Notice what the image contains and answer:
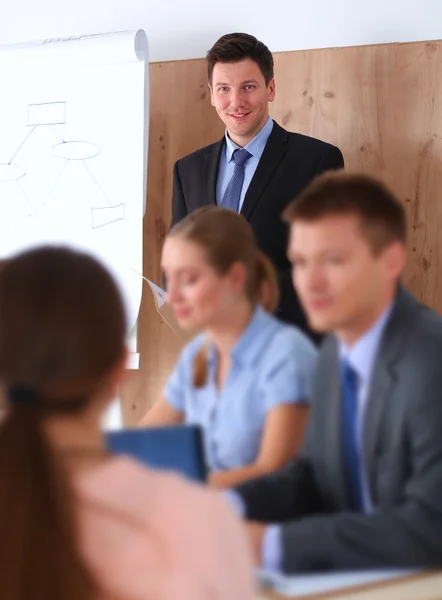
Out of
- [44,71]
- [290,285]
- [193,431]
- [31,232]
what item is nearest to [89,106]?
[44,71]

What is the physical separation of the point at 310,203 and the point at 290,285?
180 mm

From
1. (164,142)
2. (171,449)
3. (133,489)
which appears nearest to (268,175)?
(164,142)

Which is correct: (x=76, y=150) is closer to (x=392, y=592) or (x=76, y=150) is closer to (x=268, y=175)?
(x=268, y=175)

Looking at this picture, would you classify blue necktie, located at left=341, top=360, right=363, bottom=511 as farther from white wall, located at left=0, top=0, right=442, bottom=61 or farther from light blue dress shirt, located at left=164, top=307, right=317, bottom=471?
white wall, located at left=0, top=0, right=442, bottom=61

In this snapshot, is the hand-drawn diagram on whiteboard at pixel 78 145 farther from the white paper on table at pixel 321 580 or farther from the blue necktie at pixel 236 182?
the white paper on table at pixel 321 580

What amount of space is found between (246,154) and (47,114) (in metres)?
1.15

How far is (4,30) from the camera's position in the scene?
12.1 feet

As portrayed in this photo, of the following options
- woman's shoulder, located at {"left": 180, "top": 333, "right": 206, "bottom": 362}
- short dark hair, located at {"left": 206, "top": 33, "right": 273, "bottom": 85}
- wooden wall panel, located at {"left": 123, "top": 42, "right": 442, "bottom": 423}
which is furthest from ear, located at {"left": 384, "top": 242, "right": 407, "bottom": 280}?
wooden wall panel, located at {"left": 123, "top": 42, "right": 442, "bottom": 423}

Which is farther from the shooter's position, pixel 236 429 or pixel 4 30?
pixel 4 30

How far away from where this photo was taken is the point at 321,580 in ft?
2.97

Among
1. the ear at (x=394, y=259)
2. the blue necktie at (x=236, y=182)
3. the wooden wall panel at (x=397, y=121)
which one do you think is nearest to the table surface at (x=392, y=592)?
the ear at (x=394, y=259)

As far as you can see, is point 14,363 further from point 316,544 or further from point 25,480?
point 316,544

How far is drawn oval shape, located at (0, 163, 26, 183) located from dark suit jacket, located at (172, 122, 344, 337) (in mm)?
840

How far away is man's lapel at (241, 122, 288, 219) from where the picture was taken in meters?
2.33
